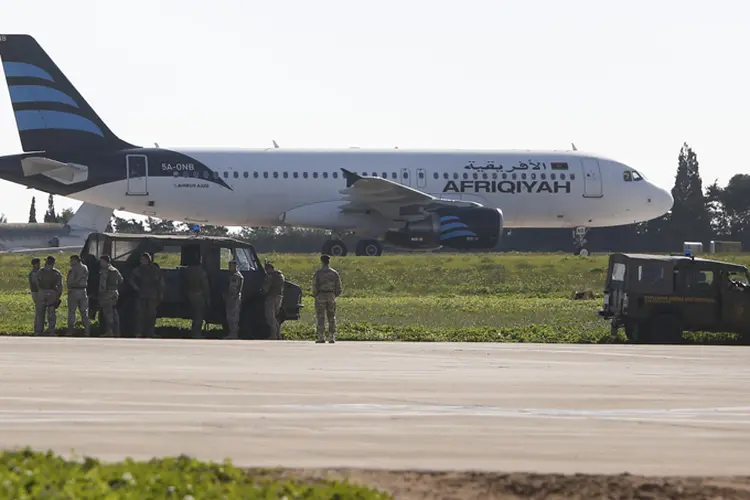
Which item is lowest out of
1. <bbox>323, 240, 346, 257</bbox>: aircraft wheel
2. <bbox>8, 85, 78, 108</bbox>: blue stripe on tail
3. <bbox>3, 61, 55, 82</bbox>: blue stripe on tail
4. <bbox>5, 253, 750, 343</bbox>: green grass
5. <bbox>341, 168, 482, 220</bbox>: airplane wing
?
<bbox>5, 253, 750, 343</bbox>: green grass

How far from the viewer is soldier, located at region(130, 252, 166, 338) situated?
920 inches

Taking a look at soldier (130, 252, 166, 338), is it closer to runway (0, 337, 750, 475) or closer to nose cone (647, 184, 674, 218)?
runway (0, 337, 750, 475)

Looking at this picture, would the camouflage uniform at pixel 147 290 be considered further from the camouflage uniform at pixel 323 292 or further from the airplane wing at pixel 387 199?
the airplane wing at pixel 387 199

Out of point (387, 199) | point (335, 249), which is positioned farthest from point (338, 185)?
point (335, 249)

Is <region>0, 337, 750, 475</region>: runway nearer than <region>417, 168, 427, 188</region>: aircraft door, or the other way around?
<region>0, 337, 750, 475</region>: runway

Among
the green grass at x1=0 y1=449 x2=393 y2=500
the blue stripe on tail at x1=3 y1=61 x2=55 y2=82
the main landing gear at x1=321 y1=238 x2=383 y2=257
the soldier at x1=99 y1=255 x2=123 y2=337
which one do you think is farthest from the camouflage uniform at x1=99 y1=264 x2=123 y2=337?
the main landing gear at x1=321 y1=238 x2=383 y2=257

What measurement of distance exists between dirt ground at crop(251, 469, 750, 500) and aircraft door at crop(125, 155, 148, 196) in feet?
128

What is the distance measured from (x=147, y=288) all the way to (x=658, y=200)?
109 ft

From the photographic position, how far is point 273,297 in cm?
2416

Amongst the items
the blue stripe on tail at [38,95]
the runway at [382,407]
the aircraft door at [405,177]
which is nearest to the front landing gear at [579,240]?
the aircraft door at [405,177]

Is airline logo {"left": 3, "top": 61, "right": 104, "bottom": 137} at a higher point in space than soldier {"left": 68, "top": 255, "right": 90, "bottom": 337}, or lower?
higher

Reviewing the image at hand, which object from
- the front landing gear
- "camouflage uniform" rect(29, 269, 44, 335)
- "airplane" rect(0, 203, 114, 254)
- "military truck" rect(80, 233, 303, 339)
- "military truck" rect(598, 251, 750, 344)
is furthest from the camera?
"airplane" rect(0, 203, 114, 254)

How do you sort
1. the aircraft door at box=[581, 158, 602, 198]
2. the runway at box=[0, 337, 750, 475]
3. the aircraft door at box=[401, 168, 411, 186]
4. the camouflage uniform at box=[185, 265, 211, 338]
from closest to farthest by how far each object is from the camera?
the runway at box=[0, 337, 750, 475] < the camouflage uniform at box=[185, 265, 211, 338] < the aircraft door at box=[401, 168, 411, 186] < the aircraft door at box=[581, 158, 602, 198]

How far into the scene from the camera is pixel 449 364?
18.8 m
